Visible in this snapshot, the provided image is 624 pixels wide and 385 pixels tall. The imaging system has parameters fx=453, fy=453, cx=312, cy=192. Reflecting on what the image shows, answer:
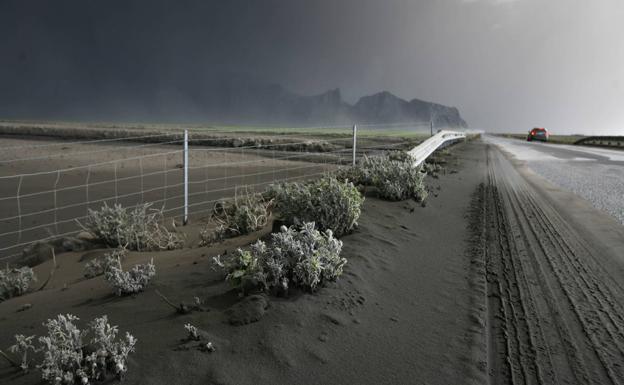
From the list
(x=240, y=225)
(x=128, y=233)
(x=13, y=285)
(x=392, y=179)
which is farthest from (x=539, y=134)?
(x=13, y=285)

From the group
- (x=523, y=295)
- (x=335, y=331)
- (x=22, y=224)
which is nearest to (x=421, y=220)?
(x=523, y=295)

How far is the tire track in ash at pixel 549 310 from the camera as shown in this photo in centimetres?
279

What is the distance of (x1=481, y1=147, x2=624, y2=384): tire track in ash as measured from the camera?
2.79 m

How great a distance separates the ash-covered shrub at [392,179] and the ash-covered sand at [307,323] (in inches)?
106

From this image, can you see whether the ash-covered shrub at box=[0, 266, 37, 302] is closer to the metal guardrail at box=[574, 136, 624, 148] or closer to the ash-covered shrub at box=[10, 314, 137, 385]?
the ash-covered shrub at box=[10, 314, 137, 385]

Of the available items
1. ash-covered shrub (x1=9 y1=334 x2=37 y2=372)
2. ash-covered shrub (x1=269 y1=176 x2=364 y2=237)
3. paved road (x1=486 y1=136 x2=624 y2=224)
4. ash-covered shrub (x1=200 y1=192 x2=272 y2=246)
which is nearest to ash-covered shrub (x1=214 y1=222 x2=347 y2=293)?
ash-covered shrub (x1=269 y1=176 x2=364 y2=237)

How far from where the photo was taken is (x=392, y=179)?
825 cm

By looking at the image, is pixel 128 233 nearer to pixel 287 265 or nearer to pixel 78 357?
pixel 287 265

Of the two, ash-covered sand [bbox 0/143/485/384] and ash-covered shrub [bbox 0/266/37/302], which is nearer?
ash-covered sand [bbox 0/143/485/384]

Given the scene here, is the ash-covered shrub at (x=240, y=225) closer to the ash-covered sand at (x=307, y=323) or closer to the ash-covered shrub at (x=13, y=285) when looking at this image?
the ash-covered sand at (x=307, y=323)

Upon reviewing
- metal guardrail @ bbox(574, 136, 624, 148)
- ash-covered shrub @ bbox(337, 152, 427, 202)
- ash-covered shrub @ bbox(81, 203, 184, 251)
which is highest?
metal guardrail @ bbox(574, 136, 624, 148)

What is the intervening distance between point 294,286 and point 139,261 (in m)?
2.34

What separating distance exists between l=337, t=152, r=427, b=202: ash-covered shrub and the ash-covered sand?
2684mm

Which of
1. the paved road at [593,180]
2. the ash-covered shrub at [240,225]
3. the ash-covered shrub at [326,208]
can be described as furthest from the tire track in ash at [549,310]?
the ash-covered shrub at [240,225]
